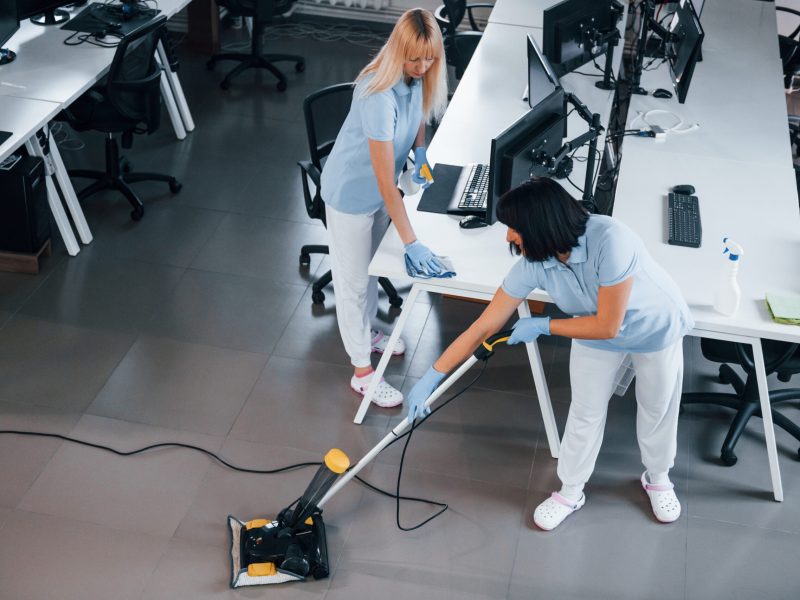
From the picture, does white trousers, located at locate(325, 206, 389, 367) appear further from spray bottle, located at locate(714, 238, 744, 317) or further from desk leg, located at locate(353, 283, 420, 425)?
spray bottle, located at locate(714, 238, 744, 317)

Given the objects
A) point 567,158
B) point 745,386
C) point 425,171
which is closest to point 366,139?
point 425,171

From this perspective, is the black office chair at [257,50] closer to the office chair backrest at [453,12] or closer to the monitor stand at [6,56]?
the office chair backrest at [453,12]

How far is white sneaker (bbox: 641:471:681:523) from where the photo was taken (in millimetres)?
3139

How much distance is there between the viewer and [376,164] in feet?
9.73

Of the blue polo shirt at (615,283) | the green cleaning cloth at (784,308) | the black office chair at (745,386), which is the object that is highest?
the blue polo shirt at (615,283)

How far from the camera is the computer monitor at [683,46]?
3904mm

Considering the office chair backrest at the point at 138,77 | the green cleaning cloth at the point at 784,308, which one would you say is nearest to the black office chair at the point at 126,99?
the office chair backrest at the point at 138,77

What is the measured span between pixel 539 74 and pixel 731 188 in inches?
34.1

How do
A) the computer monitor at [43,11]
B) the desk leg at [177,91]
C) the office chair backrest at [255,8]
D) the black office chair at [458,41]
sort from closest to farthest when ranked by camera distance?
1. the computer monitor at [43,11]
2. the desk leg at [177,91]
3. the black office chair at [458,41]
4. the office chair backrest at [255,8]

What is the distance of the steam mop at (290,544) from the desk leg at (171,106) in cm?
286

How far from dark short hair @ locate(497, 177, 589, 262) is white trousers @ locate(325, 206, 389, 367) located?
897 mm

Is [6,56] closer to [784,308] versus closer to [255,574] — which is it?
[255,574]

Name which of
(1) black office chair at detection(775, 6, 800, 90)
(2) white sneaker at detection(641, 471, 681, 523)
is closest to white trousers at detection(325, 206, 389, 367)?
(2) white sneaker at detection(641, 471, 681, 523)

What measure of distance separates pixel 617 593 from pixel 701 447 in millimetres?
774
